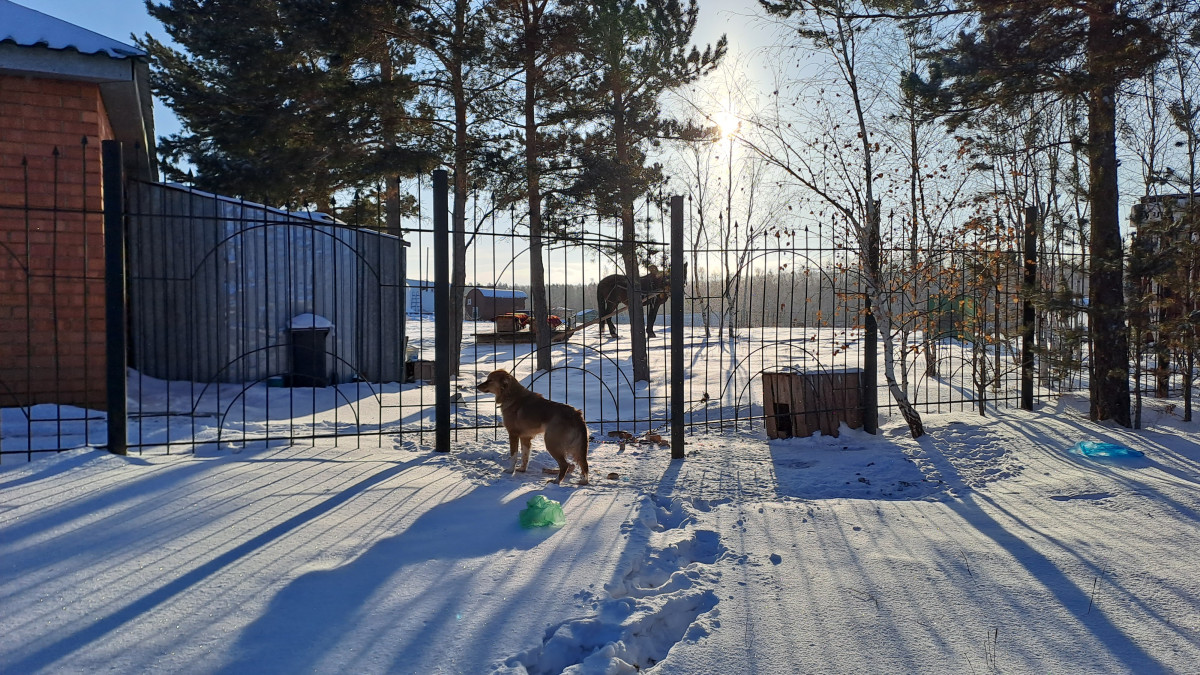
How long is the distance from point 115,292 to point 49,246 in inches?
120

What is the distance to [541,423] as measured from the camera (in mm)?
5664

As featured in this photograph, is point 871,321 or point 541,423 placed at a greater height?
point 871,321

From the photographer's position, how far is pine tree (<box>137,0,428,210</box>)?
35.0ft

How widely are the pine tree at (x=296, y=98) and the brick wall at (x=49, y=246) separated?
11.0 ft

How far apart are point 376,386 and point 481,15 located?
6.63 m

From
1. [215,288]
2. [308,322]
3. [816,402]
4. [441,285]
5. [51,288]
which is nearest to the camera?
[441,285]

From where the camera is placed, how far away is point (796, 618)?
2.99 m

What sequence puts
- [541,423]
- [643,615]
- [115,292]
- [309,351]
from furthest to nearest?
[309,351] < [541,423] < [115,292] < [643,615]

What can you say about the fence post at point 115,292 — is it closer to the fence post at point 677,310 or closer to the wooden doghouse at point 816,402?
the fence post at point 677,310

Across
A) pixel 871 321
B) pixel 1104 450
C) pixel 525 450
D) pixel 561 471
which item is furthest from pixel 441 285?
pixel 1104 450

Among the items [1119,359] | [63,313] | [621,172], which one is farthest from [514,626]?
[621,172]

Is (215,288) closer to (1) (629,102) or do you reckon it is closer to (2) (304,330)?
(2) (304,330)

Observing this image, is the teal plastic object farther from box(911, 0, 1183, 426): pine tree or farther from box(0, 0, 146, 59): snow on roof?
box(0, 0, 146, 59): snow on roof

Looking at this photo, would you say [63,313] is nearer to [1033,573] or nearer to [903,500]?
[903,500]
